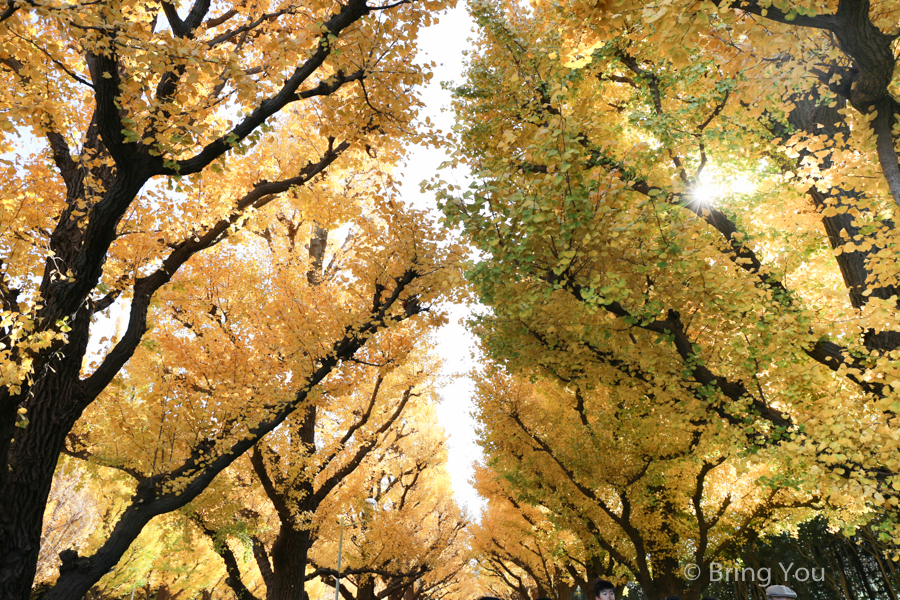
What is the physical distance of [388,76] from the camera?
5848mm

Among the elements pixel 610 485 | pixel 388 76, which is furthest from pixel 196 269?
pixel 610 485

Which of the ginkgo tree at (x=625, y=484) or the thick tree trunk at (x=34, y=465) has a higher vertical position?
the ginkgo tree at (x=625, y=484)

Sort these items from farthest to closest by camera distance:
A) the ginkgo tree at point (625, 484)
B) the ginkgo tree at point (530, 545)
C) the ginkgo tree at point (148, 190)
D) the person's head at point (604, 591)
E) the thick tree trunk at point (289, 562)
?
the ginkgo tree at point (530, 545) < the ginkgo tree at point (625, 484) < the thick tree trunk at point (289, 562) < the person's head at point (604, 591) < the ginkgo tree at point (148, 190)

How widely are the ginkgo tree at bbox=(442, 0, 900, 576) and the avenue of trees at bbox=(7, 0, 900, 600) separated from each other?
0.05 metres

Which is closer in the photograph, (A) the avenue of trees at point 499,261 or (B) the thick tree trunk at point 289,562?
(A) the avenue of trees at point 499,261

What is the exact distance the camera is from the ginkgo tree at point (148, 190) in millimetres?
4191

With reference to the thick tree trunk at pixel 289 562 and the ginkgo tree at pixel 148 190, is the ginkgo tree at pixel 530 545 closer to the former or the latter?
the thick tree trunk at pixel 289 562

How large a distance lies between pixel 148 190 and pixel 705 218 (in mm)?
8153

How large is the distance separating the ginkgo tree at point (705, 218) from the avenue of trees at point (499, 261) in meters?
0.05

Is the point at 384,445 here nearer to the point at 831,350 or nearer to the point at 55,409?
the point at 55,409

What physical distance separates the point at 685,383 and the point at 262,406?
6589 mm

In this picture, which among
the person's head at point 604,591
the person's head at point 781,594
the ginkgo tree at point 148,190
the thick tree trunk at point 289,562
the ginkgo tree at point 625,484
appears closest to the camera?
the ginkgo tree at point 148,190

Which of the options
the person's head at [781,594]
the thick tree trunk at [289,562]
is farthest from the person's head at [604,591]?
the thick tree trunk at [289,562]

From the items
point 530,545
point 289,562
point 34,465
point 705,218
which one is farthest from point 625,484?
point 530,545
